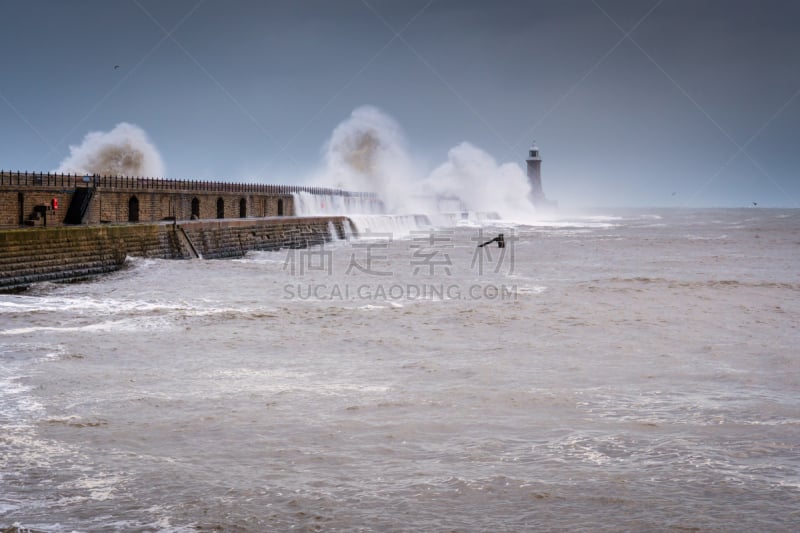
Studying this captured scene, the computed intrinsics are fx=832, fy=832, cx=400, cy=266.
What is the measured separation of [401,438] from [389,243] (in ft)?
102

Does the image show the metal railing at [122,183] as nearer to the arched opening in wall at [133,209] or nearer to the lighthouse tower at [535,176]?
the arched opening in wall at [133,209]

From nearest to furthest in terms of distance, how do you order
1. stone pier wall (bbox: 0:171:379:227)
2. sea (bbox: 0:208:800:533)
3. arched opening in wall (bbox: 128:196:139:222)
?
sea (bbox: 0:208:800:533)
stone pier wall (bbox: 0:171:379:227)
arched opening in wall (bbox: 128:196:139:222)

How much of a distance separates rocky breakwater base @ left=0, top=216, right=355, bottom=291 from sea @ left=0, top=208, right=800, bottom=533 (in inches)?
86.0

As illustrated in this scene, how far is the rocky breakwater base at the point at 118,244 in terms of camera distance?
1692 centimetres

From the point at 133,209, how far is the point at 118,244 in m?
10.8

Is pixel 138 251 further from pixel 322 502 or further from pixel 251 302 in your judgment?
pixel 322 502

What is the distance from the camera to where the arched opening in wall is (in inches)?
1230

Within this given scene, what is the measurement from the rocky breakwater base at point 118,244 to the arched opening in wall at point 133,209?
4.96 m

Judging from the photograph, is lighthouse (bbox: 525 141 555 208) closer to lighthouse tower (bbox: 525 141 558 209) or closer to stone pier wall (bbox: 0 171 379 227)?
lighthouse tower (bbox: 525 141 558 209)

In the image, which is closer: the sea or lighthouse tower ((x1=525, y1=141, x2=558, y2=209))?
the sea

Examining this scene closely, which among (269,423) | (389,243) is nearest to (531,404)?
(269,423)

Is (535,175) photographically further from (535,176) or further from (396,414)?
(396,414)

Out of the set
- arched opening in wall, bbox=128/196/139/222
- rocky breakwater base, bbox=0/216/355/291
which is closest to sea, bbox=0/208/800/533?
rocky breakwater base, bbox=0/216/355/291

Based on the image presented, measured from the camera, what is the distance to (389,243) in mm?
37375
